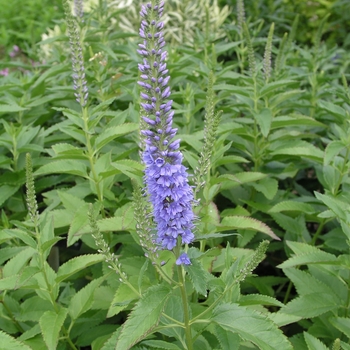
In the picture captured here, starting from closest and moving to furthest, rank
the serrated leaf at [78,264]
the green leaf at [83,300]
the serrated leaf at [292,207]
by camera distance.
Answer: the serrated leaf at [78,264] < the green leaf at [83,300] < the serrated leaf at [292,207]

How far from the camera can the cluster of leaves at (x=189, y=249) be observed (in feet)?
6.71

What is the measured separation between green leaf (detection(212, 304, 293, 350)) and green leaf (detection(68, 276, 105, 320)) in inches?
36.0

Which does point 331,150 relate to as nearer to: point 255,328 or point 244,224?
point 244,224

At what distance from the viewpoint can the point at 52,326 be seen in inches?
93.9

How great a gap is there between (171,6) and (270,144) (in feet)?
18.0

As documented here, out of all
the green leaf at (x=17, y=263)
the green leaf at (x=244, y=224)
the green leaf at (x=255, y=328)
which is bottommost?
the green leaf at (x=17, y=263)

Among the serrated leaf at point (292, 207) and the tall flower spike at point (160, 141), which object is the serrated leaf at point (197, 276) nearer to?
the tall flower spike at point (160, 141)

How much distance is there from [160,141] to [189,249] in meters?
0.50

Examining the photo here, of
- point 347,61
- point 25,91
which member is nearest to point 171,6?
point 347,61

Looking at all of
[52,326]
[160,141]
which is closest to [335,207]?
[160,141]

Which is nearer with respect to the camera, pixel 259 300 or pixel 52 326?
pixel 259 300

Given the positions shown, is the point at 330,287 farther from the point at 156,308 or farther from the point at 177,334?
the point at 156,308

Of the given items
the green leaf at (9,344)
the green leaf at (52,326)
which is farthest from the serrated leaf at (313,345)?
the green leaf at (9,344)

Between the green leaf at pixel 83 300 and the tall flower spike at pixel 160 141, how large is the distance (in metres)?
1.01
